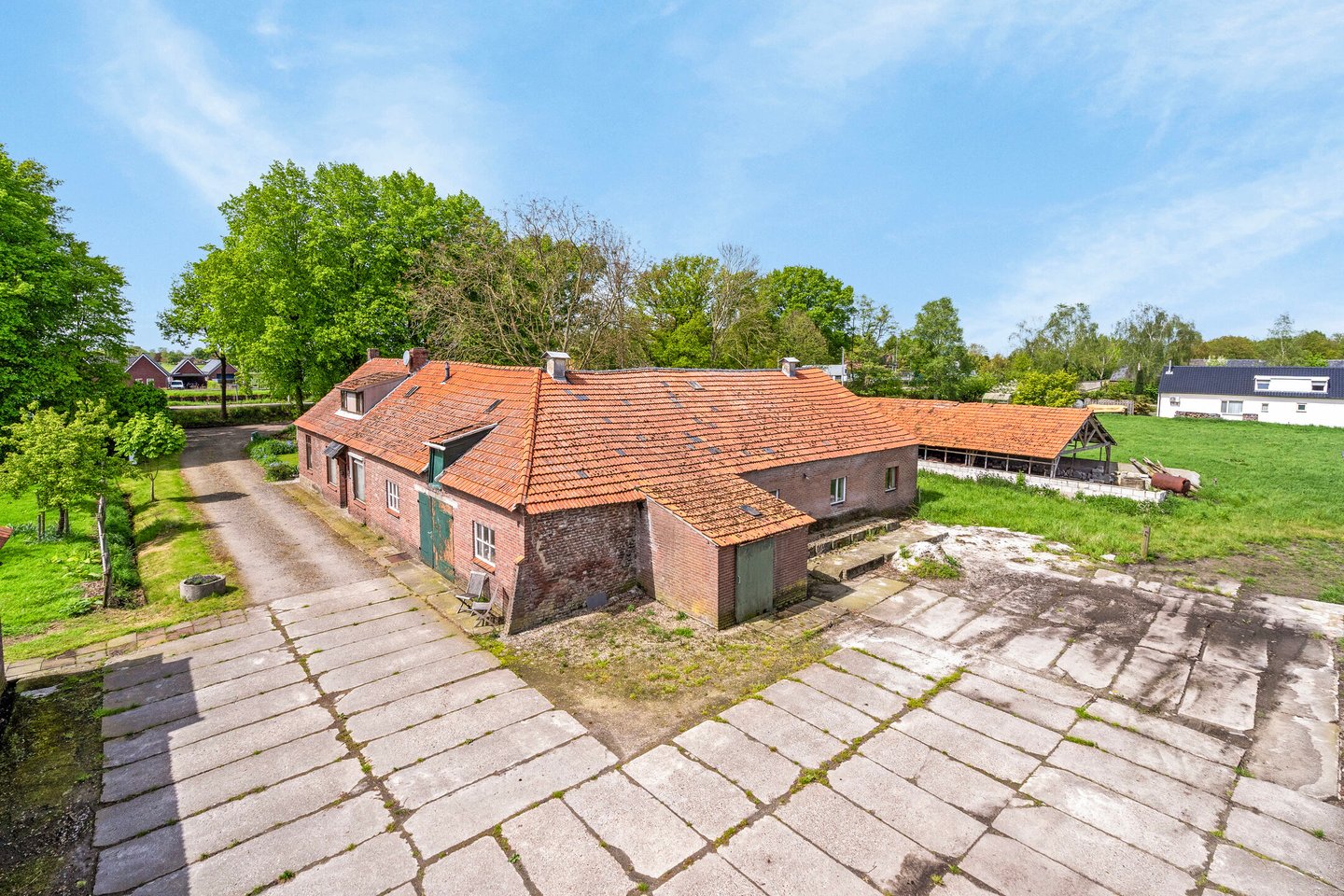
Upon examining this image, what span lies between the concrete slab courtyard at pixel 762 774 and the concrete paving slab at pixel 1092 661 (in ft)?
0.21

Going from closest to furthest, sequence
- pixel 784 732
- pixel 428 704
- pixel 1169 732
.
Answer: pixel 784 732
pixel 1169 732
pixel 428 704

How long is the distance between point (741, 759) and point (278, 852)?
607cm

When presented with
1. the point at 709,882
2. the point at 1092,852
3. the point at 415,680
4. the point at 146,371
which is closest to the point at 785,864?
the point at 709,882

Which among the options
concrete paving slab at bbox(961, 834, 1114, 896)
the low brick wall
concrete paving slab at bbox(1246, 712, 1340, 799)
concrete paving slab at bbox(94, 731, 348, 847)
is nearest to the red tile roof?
the low brick wall

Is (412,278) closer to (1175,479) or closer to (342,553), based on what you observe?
(342,553)

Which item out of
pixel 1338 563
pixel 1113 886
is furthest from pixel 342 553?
pixel 1338 563

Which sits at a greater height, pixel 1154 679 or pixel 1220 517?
pixel 1220 517

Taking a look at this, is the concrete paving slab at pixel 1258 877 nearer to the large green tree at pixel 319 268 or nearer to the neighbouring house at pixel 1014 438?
the neighbouring house at pixel 1014 438

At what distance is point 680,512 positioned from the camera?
45.6ft

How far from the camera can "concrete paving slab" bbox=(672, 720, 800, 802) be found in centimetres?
848

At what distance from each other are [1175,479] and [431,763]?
31.3 metres

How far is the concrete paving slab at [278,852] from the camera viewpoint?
686 cm

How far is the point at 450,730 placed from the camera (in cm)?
976

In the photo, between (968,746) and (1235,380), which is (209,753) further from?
(1235,380)
